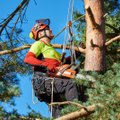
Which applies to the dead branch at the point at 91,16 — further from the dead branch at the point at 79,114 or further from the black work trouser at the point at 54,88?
the dead branch at the point at 79,114

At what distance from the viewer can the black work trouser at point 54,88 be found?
5.97 metres

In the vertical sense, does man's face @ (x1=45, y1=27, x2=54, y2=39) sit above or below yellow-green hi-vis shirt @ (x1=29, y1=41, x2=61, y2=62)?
above

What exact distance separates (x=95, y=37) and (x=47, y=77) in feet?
2.87

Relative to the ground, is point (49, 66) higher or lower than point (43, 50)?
lower

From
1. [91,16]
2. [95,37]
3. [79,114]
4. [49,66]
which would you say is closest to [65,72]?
[49,66]

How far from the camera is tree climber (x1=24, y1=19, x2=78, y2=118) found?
601 cm

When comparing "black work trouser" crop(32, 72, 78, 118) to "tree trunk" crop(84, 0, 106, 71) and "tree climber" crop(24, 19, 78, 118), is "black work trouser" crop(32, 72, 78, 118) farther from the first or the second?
"tree trunk" crop(84, 0, 106, 71)

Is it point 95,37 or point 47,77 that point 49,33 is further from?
point 47,77

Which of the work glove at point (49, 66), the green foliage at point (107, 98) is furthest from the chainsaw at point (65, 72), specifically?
the green foliage at point (107, 98)

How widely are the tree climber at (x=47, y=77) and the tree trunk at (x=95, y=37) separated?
0.40 m

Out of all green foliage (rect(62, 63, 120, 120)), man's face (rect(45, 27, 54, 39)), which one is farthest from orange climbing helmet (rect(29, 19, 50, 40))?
green foliage (rect(62, 63, 120, 120))

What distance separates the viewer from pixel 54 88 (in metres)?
6.09

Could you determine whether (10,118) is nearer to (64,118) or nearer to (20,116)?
(20,116)

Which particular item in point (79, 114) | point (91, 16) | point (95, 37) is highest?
point (91, 16)
